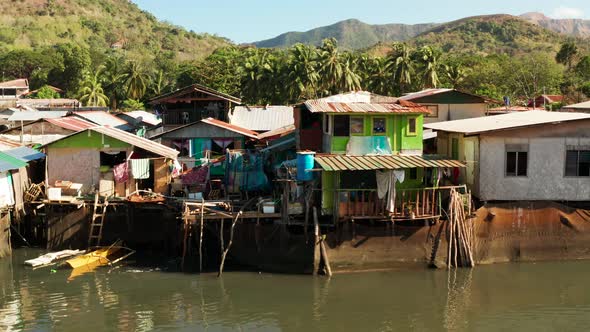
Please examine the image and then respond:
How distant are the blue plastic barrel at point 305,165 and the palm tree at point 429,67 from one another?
124ft

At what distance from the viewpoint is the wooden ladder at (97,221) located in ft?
80.3

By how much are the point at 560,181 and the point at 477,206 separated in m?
3.32

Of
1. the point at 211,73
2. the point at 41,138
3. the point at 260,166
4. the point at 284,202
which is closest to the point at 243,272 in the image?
the point at 284,202

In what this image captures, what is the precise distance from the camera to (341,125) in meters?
23.2

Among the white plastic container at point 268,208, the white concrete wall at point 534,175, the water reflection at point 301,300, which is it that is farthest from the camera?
the white concrete wall at point 534,175

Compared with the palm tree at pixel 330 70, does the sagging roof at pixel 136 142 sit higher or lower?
lower

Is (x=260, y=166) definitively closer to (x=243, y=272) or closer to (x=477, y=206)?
(x=243, y=272)

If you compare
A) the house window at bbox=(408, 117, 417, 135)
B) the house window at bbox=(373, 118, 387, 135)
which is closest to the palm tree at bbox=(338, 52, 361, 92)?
the house window at bbox=(408, 117, 417, 135)

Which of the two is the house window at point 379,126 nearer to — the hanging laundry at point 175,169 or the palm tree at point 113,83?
the hanging laundry at point 175,169

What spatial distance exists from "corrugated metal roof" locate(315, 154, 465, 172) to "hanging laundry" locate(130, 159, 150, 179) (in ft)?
26.7

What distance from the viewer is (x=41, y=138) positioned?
A: 35.2 m

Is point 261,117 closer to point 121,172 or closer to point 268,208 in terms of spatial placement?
point 121,172

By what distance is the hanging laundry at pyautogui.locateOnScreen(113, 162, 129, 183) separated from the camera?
26031mm

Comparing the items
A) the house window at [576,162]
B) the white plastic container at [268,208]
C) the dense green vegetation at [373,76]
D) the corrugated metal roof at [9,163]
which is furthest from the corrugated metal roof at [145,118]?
the house window at [576,162]
